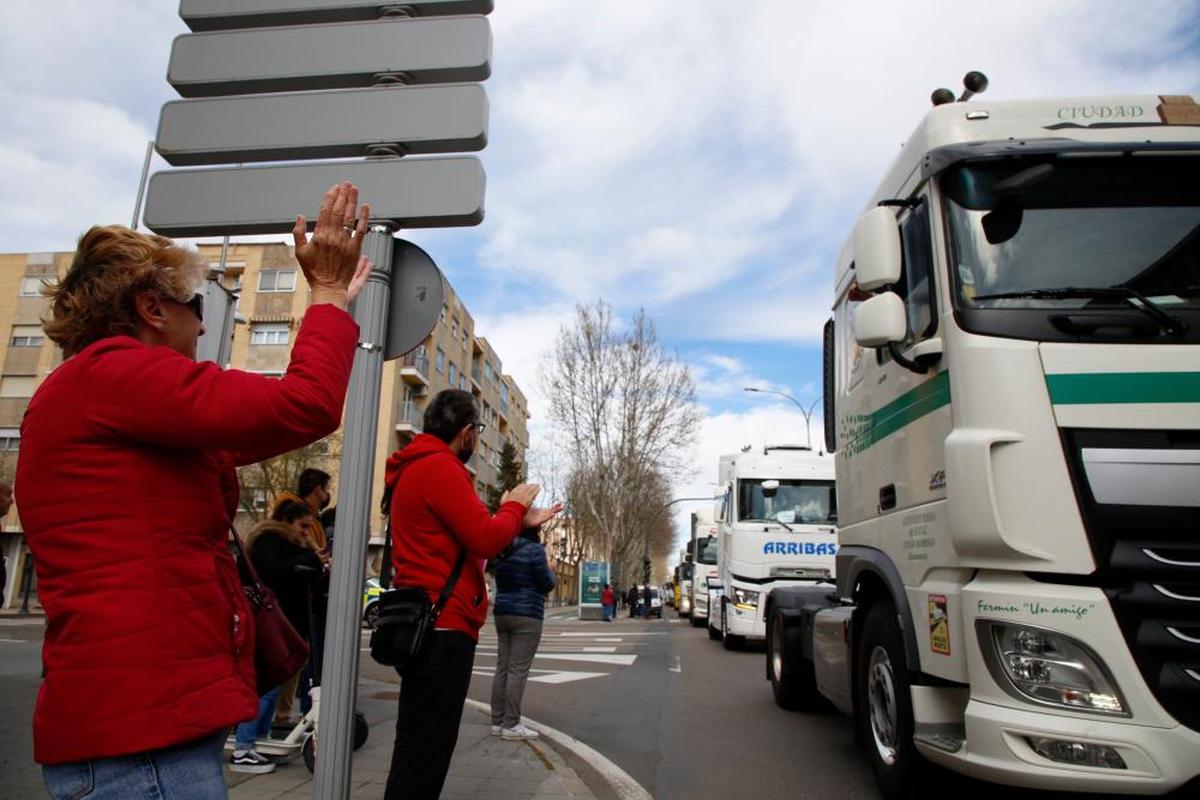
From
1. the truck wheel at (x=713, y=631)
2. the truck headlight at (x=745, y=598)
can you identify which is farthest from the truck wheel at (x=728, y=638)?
the truck wheel at (x=713, y=631)

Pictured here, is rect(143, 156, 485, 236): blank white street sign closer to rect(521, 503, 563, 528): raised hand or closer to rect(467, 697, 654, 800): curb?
rect(521, 503, 563, 528): raised hand

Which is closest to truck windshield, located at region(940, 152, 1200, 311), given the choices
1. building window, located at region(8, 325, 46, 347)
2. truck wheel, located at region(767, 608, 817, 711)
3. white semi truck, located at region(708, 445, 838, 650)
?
truck wheel, located at region(767, 608, 817, 711)

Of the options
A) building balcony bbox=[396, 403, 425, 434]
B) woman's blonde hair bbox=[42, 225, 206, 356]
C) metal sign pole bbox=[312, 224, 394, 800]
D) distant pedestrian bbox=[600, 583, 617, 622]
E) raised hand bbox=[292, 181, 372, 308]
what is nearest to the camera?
woman's blonde hair bbox=[42, 225, 206, 356]

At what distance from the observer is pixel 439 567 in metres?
3.13

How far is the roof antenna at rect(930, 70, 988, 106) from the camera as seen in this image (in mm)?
4199

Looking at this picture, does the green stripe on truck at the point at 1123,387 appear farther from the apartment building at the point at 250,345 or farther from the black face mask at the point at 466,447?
the apartment building at the point at 250,345

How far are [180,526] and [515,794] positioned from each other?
3.38 m

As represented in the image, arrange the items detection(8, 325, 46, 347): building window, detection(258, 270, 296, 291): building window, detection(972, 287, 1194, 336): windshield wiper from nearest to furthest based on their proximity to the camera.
Result: detection(972, 287, 1194, 336): windshield wiper < detection(8, 325, 46, 347): building window < detection(258, 270, 296, 291): building window

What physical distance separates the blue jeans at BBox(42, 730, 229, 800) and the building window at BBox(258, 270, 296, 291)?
4456cm

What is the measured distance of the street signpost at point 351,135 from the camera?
3.00 metres

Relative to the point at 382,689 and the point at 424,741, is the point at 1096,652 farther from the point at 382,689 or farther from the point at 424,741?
the point at 382,689

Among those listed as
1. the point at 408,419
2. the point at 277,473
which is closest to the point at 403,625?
the point at 277,473

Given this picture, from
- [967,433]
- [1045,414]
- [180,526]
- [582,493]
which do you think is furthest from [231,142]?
[582,493]

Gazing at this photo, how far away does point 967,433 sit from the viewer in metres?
3.24
